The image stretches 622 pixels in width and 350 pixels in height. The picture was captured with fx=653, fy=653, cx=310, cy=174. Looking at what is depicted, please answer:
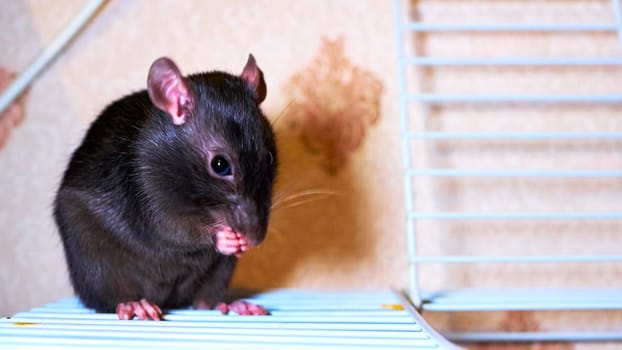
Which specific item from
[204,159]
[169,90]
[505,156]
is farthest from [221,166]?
[505,156]

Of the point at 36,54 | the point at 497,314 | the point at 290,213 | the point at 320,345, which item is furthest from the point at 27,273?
the point at 497,314

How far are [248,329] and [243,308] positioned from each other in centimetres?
21

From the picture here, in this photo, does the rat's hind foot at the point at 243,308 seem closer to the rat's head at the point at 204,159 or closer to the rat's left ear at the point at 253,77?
the rat's head at the point at 204,159

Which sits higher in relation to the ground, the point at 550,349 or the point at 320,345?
the point at 320,345

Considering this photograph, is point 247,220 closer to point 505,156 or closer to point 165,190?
point 165,190

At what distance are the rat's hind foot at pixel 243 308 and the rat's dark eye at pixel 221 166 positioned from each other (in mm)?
259

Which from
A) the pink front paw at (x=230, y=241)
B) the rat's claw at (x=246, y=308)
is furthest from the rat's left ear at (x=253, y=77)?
the rat's claw at (x=246, y=308)

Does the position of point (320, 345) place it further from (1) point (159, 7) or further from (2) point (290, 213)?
(1) point (159, 7)

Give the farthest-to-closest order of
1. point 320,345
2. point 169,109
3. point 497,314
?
point 497,314 < point 169,109 < point 320,345

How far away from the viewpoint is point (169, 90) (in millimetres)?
1120

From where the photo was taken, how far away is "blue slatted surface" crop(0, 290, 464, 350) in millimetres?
874

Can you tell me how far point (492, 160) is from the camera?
1.52 meters

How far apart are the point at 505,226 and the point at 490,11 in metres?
0.51

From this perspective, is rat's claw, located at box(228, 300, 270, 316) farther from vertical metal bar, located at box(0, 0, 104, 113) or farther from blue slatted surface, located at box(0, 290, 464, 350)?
vertical metal bar, located at box(0, 0, 104, 113)
